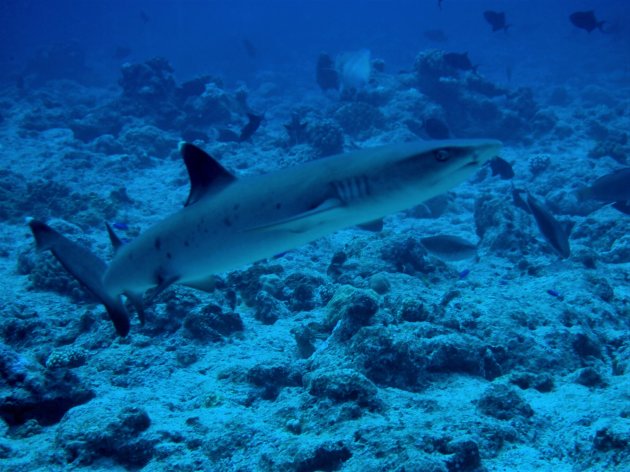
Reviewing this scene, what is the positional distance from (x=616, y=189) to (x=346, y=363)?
289 inches

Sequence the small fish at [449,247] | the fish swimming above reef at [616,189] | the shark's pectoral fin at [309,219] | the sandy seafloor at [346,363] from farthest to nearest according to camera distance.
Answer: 1. the fish swimming above reef at [616,189]
2. the small fish at [449,247]
3. the sandy seafloor at [346,363]
4. the shark's pectoral fin at [309,219]

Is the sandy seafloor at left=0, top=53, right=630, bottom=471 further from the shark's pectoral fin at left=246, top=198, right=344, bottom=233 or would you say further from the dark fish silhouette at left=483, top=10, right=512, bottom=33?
the dark fish silhouette at left=483, top=10, right=512, bottom=33

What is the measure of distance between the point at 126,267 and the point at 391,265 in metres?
4.54

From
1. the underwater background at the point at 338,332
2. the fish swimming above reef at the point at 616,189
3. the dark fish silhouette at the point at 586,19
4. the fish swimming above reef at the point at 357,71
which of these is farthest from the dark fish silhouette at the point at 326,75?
the fish swimming above reef at the point at 616,189

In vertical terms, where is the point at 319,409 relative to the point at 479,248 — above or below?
below

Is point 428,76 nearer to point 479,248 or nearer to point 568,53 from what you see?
point 479,248

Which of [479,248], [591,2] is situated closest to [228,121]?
[479,248]

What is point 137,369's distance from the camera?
477 cm

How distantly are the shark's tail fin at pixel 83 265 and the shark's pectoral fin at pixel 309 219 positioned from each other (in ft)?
6.24

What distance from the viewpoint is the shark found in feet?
7.23

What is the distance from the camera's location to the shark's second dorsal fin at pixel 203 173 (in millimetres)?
2957

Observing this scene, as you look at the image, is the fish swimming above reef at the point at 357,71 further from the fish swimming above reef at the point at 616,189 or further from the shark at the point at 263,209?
the shark at the point at 263,209

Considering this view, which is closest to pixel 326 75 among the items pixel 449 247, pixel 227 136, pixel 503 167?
pixel 227 136

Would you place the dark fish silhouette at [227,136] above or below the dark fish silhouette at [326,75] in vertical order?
below
